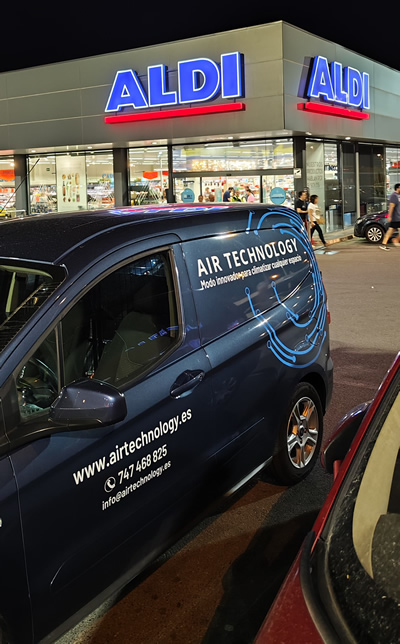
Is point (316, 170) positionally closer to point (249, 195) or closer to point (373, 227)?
point (249, 195)

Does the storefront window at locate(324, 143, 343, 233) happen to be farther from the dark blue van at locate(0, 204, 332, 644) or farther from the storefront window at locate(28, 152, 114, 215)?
the dark blue van at locate(0, 204, 332, 644)

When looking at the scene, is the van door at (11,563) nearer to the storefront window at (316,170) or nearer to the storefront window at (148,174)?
the storefront window at (316,170)

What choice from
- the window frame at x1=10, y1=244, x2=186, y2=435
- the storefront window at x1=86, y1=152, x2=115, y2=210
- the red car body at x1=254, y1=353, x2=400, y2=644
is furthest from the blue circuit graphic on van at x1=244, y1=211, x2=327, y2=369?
the storefront window at x1=86, y1=152, x2=115, y2=210

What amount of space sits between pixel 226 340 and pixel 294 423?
1093mm

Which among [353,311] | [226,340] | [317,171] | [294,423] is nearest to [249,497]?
[294,423]

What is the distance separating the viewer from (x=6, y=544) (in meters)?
2.35

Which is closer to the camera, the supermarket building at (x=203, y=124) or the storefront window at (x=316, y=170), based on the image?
the supermarket building at (x=203, y=124)

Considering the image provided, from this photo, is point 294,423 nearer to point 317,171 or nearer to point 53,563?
point 53,563

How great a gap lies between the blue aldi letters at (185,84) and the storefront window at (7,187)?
759cm

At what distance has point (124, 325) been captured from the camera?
3.38 metres

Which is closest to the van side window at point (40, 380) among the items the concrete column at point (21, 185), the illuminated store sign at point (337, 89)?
the illuminated store sign at point (337, 89)

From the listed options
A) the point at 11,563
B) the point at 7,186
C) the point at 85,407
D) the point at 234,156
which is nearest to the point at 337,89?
the point at 234,156

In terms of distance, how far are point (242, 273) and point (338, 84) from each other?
21082 millimetres

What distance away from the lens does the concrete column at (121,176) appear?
25.7 meters
